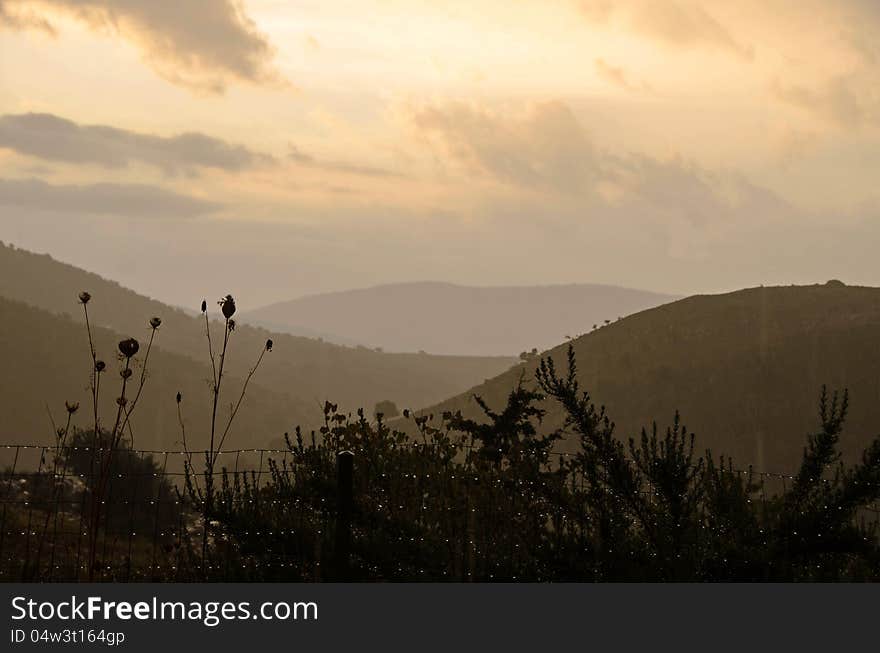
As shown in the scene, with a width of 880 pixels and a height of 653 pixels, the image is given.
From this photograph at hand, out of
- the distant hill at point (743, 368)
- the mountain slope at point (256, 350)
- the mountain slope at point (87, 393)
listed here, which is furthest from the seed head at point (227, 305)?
the mountain slope at point (256, 350)

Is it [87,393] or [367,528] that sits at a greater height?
[87,393]

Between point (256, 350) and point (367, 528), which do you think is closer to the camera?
point (367, 528)

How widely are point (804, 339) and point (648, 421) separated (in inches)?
440

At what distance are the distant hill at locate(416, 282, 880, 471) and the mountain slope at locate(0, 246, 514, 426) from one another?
55691 millimetres

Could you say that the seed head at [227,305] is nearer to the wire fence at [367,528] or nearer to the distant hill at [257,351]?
the wire fence at [367,528]

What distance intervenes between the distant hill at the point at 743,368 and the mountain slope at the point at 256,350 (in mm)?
55691

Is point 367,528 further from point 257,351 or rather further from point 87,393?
point 257,351

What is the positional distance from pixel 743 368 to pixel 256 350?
98.1 metres

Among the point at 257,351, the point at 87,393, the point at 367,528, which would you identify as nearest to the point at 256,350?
the point at 257,351

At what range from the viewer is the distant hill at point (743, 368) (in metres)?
43.2

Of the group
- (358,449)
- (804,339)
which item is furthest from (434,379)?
(358,449)

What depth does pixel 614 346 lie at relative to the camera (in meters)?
58.4

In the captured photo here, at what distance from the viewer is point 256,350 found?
5497 inches
